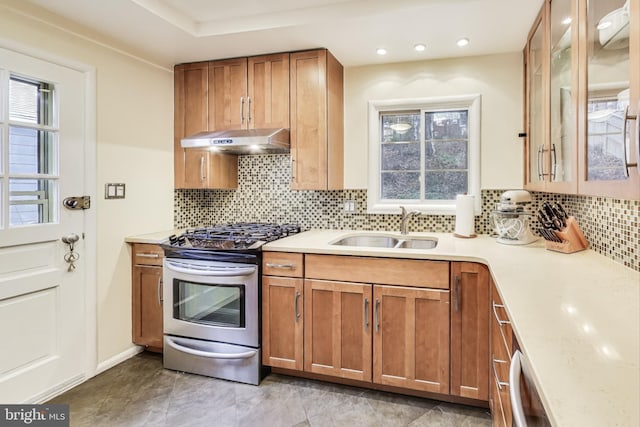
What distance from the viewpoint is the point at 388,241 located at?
9.62 feet

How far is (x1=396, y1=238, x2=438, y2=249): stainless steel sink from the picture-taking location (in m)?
2.75

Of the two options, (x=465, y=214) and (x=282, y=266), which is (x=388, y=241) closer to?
(x=465, y=214)

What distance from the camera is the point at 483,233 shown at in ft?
9.39

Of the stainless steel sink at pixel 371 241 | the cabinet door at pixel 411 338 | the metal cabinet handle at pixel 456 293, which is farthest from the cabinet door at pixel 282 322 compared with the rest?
the metal cabinet handle at pixel 456 293

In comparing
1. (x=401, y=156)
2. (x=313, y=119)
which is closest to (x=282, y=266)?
(x=313, y=119)

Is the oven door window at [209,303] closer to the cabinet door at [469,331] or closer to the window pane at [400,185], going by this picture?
the cabinet door at [469,331]

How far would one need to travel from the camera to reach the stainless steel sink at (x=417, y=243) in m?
2.75

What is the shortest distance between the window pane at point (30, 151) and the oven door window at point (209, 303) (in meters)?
1.06

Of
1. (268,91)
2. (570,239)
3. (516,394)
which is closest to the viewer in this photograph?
(516,394)

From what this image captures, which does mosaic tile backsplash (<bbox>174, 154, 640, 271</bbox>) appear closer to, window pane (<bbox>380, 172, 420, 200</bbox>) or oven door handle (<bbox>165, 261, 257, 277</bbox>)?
window pane (<bbox>380, 172, 420, 200</bbox>)

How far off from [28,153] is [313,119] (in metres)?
1.80

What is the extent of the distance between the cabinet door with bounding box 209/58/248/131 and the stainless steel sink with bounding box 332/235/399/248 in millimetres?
1225

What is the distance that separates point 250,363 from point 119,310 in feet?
3.60

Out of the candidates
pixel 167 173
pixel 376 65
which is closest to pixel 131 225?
pixel 167 173
